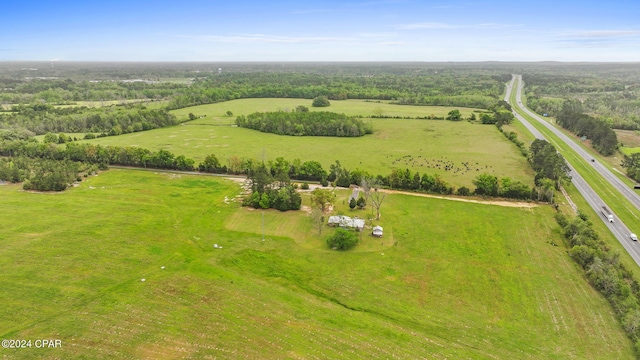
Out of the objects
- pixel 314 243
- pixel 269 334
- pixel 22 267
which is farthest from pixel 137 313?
pixel 314 243

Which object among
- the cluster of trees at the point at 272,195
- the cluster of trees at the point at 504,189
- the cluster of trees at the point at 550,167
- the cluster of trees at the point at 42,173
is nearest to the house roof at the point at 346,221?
the cluster of trees at the point at 272,195

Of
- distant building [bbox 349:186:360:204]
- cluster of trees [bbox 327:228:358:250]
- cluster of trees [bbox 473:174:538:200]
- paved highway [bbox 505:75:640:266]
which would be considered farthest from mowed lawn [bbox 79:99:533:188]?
cluster of trees [bbox 327:228:358:250]

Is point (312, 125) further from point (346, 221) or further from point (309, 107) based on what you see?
point (346, 221)

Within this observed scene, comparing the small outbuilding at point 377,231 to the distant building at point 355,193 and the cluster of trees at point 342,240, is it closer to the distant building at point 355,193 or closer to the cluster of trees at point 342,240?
the cluster of trees at point 342,240

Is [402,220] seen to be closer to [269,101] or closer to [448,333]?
[448,333]

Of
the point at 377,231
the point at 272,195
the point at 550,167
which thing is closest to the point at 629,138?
the point at 550,167
